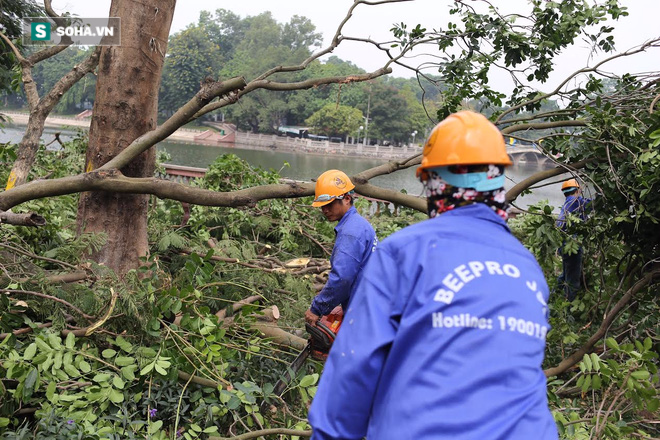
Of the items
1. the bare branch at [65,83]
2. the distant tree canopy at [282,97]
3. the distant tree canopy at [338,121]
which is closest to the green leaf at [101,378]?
the bare branch at [65,83]

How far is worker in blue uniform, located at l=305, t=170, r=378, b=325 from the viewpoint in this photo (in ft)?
12.8

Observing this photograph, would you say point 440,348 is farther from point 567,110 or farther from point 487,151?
point 567,110

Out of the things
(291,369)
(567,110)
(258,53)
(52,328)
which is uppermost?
(258,53)

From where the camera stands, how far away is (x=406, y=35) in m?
5.43

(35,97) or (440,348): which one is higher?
(35,97)

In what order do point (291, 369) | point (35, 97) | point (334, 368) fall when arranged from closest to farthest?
point (334, 368)
point (291, 369)
point (35, 97)

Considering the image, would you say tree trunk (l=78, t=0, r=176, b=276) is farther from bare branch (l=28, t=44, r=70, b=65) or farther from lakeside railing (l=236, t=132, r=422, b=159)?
lakeside railing (l=236, t=132, r=422, b=159)

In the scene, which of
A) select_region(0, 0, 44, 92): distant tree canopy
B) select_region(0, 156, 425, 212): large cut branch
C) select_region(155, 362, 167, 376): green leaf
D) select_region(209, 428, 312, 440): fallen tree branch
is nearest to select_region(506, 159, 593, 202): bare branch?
select_region(0, 156, 425, 212): large cut branch

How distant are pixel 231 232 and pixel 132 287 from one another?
2.42 metres

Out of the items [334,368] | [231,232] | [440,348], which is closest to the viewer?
[440,348]

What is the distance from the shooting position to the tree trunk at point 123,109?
446 cm

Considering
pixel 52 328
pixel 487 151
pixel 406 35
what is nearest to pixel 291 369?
pixel 52 328

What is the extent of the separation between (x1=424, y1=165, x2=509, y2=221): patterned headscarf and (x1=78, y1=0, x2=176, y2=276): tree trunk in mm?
3365

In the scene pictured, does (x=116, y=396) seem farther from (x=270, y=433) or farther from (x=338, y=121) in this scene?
(x=338, y=121)
